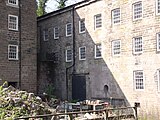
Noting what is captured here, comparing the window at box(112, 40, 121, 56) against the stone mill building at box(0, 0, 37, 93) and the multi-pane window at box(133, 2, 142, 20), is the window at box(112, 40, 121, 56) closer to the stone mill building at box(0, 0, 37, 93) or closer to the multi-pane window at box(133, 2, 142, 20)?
the multi-pane window at box(133, 2, 142, 20)

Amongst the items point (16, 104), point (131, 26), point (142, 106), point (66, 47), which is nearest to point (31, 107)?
point (16, 104)

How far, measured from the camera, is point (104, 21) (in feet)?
85.9

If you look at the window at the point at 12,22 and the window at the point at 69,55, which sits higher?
the window at the point at 12,22

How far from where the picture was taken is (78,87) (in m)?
28.9

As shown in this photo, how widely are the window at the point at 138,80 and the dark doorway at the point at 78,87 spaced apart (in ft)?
21.3

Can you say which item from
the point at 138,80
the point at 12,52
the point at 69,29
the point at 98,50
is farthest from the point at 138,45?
the point at 12,52

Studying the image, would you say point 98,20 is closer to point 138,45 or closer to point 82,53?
point 82,53

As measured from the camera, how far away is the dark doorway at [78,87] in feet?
92.7

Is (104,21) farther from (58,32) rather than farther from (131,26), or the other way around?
(58,32)

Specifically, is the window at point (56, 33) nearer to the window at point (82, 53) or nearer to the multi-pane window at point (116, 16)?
the window at point (82, 53)

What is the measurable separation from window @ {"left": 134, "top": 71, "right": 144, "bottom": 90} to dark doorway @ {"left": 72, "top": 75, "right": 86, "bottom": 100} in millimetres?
6483

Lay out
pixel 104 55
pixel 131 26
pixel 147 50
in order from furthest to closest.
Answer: pixel 104 55, pixel 131 26, pixel 147 50

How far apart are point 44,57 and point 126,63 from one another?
12.2 meters

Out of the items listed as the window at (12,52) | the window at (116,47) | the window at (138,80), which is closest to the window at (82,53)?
the window at (116,47)
